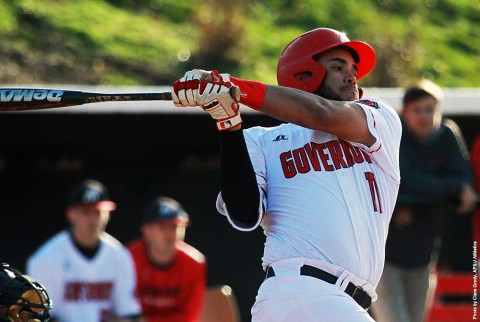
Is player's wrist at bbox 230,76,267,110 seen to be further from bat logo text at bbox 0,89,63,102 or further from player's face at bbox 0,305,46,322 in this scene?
player's face at bbox 0,305,46,322

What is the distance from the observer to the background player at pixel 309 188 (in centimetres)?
363

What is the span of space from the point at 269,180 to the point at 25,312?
0.97 meters

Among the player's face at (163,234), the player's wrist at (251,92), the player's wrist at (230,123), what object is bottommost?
the player's wrist at (230,123)

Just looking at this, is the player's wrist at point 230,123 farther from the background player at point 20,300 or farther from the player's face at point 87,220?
the player's face at point 87,220

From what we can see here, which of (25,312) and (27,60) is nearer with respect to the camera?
(25,312)

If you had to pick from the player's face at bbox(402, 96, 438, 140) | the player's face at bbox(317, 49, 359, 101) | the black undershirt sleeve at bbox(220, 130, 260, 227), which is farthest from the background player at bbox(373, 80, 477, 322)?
the black undershirt sleeve at bbox(220, 130, 260, 227)

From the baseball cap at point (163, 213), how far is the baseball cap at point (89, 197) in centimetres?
28

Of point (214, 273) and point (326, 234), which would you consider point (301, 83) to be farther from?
point (214, 273)

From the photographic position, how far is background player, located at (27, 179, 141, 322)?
23.2 feet

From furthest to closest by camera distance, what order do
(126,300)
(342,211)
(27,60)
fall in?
1. (27,60)
2. (126,300)
3. (342,211)

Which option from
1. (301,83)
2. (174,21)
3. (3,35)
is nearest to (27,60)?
(3,35)

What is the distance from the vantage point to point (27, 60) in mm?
9742

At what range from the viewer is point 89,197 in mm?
7250

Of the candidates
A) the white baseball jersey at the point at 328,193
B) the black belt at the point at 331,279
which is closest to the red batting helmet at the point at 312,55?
the white baseball jersey at the point at 328,193
